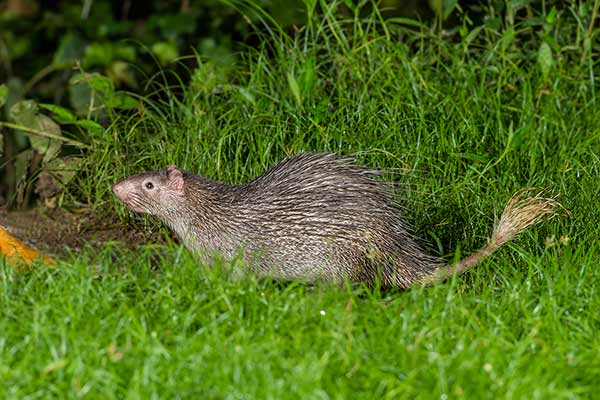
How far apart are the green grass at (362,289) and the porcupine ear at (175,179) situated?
0.38 m

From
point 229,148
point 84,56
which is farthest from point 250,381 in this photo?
point 84,56

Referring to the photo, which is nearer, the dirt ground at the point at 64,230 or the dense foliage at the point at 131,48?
the dirt ground at the point at 64,230

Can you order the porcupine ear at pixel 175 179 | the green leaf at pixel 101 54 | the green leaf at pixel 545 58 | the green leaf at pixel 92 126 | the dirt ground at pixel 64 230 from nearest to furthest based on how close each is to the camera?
the porcupine ear at pixel 175 179, the dirt ground at pixel 64 230, the green leaf at pixel 92 126, the green leaf at pixel 545 58, the green leaf at pixel 101 54

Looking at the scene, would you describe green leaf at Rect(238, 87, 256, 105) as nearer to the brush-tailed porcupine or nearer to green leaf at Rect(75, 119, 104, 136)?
green leaf at Rect(75, 119, 104, 136)

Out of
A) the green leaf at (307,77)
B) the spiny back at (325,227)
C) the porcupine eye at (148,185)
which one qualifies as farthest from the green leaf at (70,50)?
the spiny back at (325,227)

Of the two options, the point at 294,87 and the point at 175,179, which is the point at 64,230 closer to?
A: the point at 175,179

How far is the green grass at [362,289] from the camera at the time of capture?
3781 millimetres

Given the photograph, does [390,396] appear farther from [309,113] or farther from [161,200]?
[309,113]

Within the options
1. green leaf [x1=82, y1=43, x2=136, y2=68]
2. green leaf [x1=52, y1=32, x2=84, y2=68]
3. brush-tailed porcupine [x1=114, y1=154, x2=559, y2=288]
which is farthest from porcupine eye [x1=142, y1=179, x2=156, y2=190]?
green leaf [x1=52, y1=32, x2=84, y2=68]

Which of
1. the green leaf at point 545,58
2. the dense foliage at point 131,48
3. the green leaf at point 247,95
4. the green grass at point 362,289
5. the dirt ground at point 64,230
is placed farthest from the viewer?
the dense foliage at point 131,48

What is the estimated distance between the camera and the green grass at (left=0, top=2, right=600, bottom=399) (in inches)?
149

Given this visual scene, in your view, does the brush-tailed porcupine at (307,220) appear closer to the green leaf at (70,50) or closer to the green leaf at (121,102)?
the green leaf at (121,102)

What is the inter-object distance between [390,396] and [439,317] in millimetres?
723

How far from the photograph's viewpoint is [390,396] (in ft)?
12.1
